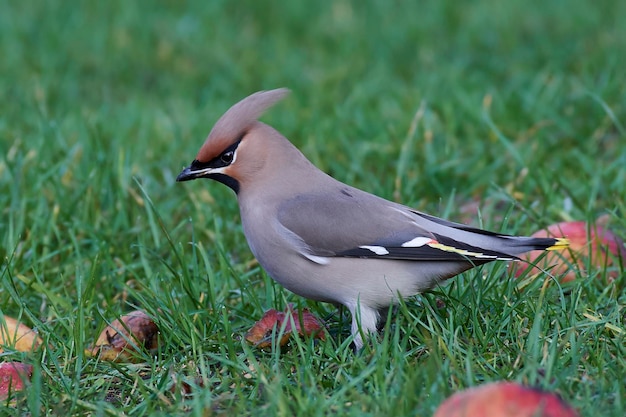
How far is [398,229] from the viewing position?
3865mm

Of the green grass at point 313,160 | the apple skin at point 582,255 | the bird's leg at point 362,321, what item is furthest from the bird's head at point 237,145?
the apple skin at point 582,255

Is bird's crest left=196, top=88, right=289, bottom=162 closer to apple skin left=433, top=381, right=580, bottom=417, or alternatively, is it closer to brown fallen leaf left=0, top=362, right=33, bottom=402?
brown fallen leaf left=0, top=362, right=33, bottom=402

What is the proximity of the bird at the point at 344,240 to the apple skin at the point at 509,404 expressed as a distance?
1051mm

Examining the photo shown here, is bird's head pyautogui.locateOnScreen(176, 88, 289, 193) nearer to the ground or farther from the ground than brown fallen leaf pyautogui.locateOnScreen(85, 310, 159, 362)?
farther from the ground

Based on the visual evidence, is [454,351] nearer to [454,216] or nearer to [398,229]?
[398,229]

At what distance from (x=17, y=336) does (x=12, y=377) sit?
1.47 ft

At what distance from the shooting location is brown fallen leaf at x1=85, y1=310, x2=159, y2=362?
3879 mm

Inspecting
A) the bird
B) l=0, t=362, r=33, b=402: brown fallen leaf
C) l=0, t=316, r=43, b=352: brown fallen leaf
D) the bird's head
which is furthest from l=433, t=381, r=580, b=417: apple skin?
l=0, t=316, r=43, b=352: brown fallen leaf

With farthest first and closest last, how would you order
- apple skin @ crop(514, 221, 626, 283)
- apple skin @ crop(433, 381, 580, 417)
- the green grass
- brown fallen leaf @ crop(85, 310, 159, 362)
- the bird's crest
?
1. apple skin @ crop(514, 221, 626, 283)
2. the bird's crest
3. brown fallen leaf @ crop(85, 310, 159, 362)
4. the green grass
5. apple skin @ crop(433, 381, 580, 417)

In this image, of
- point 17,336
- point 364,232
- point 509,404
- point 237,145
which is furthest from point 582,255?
point 17,336

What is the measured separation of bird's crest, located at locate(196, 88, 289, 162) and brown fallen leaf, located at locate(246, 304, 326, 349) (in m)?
0.69

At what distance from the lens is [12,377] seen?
353 cm

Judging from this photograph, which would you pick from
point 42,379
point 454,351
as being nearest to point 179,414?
point 42,379

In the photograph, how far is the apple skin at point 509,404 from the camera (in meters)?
2.56
